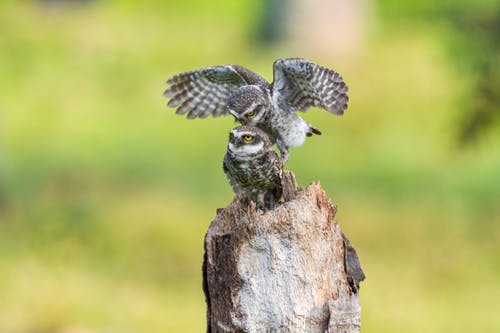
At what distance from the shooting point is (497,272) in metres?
15.6

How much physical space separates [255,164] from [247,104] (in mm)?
749

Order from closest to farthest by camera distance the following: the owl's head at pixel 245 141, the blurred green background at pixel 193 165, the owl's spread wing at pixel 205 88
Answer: the owl's head at pixel 245 141
the owl's spread wing at pixel 205 88
the blurred green background at pixel 193 165

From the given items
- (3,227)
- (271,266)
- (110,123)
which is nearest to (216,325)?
(271,266)

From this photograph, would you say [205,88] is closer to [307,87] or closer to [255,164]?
[307,87]

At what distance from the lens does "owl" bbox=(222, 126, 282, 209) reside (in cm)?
792

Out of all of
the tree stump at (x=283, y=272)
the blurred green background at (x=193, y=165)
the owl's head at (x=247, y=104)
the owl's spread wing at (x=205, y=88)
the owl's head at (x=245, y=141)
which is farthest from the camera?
the blurred green background at (x=193, y=165)

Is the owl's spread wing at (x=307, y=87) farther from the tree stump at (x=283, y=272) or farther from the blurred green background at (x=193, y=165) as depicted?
the blurred green background at (x=193, y=165)

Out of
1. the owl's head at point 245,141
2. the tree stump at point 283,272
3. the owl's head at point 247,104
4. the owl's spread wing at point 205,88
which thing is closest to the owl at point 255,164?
the owl's head at point 245,141

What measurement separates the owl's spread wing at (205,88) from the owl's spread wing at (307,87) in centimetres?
19

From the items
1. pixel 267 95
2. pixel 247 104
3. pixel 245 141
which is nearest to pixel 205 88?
pixel 267 95

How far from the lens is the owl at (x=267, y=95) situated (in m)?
8.68

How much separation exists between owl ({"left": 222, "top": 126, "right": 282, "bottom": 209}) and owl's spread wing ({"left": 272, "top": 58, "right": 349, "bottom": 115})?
0.76 m

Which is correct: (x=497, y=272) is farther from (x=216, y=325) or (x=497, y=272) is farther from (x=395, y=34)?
(x=395, y=34)

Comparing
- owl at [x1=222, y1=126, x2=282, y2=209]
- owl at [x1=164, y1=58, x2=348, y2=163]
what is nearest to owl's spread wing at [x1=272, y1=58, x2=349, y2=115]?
owl at [x1=164, y1=58, x2=348, y2=163]
